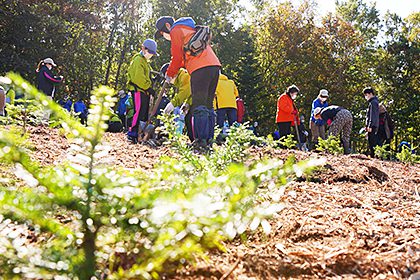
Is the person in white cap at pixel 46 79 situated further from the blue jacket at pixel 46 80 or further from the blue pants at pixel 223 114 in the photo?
the blue pants at pixel 223 114

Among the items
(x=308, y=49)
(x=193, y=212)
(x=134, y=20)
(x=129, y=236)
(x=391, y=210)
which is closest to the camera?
(x=193, y=212)

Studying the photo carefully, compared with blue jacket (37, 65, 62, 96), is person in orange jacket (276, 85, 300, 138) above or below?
below

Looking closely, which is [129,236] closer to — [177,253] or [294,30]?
[177,253]

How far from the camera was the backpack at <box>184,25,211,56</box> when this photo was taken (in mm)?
5156

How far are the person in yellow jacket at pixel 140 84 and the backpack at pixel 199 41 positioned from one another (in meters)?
1.86

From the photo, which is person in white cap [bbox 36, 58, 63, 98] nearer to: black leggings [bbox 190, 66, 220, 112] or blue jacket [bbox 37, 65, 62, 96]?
blue jacket [bbox 37, 65, 62, 96]

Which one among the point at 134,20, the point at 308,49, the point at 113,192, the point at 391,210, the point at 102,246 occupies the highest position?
the point at 134,20

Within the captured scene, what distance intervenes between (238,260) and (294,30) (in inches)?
1061

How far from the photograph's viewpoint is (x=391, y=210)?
2344 millimetres

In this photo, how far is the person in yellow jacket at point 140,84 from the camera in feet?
22.7

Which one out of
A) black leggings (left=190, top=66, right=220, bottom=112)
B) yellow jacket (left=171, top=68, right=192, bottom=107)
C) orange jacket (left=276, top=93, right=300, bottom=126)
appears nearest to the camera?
black leggings (left=190, top=66, right=220, bottom=112)

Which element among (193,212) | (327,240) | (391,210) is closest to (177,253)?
(193,212)

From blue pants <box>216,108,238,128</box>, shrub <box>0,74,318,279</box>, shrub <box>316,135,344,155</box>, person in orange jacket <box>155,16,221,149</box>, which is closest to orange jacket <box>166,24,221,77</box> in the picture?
person in orange jacket <box>155,16,221,149</box>

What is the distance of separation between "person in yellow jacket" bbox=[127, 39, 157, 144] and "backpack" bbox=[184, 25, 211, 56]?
1.86 metres
